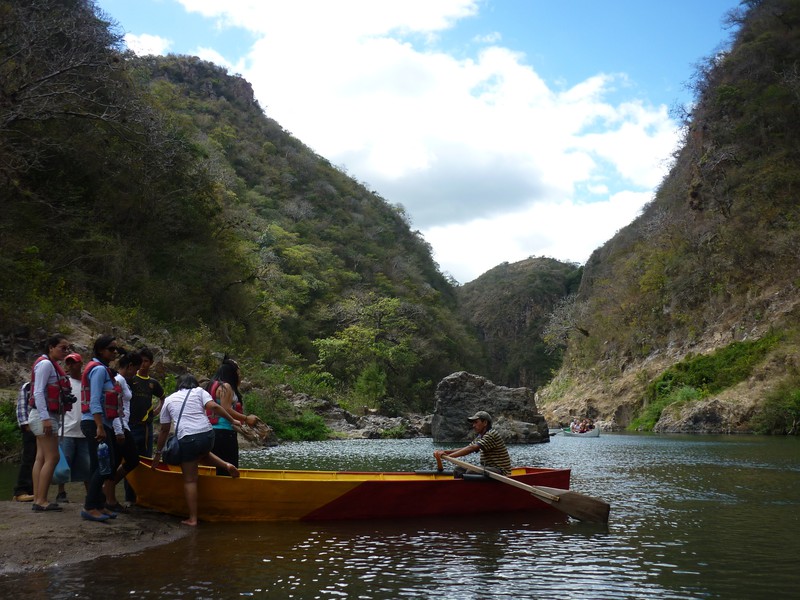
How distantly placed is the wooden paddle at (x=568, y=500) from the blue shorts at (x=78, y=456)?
4.18 m

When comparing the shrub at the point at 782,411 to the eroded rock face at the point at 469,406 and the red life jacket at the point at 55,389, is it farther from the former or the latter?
the red life jacket at the point at 55,389

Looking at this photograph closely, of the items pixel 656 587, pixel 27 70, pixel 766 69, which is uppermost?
pixel 766 69

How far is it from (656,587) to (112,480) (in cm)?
563

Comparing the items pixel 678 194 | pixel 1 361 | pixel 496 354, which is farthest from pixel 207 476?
pixel 496 354

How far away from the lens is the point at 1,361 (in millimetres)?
15578

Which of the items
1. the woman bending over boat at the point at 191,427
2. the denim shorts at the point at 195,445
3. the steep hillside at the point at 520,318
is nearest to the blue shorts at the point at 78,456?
the woman bending over boat at the point at 191,427

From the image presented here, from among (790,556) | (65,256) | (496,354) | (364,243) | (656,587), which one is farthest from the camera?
(496,354)

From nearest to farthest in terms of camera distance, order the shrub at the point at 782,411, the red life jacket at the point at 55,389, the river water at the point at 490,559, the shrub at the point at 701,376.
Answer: the river water at the point at 490,559
the red life jacket at the point at 55,389
the shrub at the point at 782,411
the shrub at the point at 701,376

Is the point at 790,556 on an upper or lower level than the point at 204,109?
lower

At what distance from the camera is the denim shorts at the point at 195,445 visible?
7305 mm

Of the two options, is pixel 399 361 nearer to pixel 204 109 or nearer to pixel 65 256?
pixel 65 256

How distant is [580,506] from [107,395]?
5.57 m

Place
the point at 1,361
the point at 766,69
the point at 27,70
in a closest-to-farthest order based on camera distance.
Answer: the point at 1,361, the point at 27,70, the point at 766,69

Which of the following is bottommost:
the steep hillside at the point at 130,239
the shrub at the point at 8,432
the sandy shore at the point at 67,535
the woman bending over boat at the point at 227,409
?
the sandy shore at the point at 67,535
